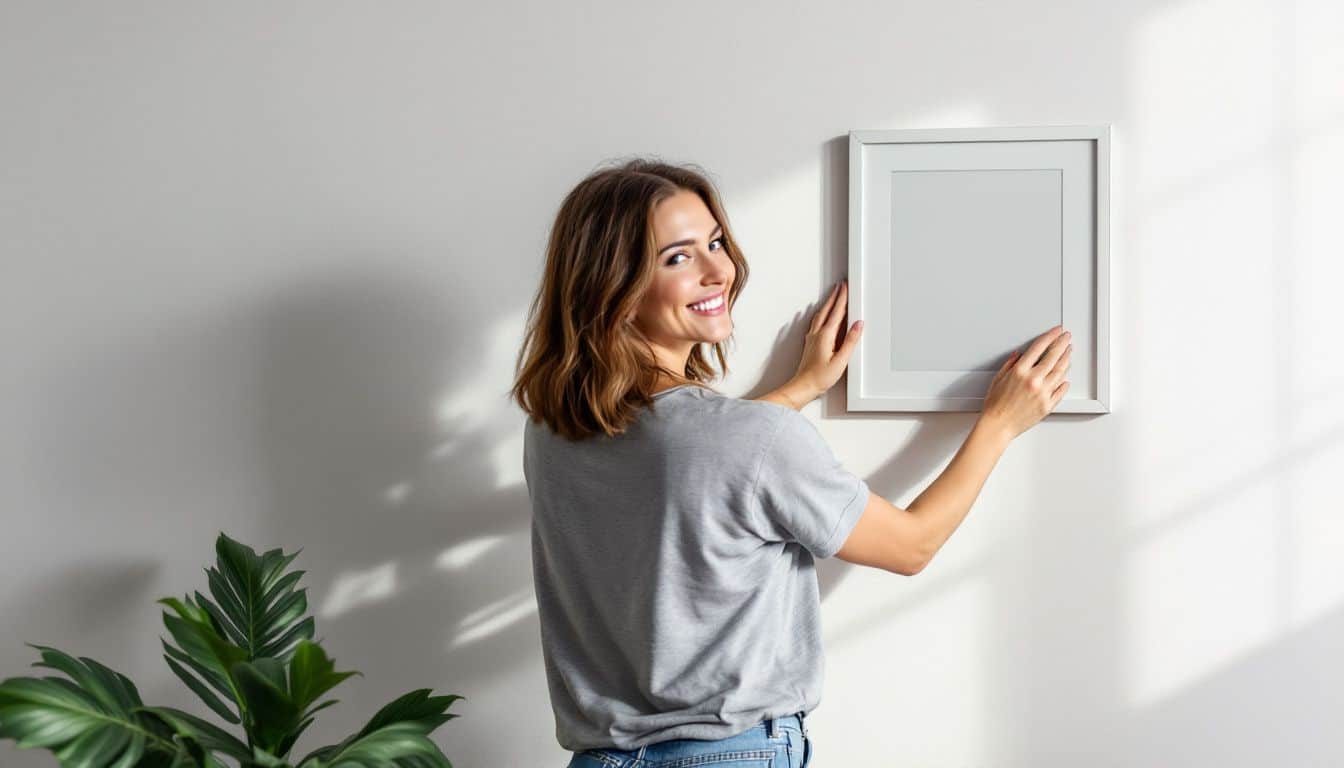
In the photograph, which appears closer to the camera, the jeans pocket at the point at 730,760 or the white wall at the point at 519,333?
the jeans pocket at the point at 730,760

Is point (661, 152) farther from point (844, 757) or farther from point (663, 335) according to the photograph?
point (844, 757)

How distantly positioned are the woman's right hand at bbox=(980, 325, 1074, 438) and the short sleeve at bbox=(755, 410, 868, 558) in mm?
373

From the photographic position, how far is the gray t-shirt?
132 cm

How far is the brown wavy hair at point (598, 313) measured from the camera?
1.38m

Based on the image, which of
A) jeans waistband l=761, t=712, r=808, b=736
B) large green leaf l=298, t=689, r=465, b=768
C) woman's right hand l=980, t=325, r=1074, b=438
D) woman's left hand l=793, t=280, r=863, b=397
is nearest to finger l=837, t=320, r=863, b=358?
woman's left hand l=793, t=280, r=863, b=397

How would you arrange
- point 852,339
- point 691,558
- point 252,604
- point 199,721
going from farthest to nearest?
1. point 852,339
2. point 252,604
3. point 199,721
4. point 691,558

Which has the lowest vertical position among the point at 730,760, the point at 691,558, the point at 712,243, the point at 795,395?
the point at 730,760

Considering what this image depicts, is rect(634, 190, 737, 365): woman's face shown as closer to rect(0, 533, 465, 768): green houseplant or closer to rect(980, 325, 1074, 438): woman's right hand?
rect(980, 325, 1074, 438): woman's right hand

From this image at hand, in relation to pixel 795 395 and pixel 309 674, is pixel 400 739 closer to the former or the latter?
pixel 309 674

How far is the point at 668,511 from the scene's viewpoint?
1.32 m

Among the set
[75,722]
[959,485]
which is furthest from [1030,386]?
[75,722]

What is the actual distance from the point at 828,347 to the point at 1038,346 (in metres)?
0.31

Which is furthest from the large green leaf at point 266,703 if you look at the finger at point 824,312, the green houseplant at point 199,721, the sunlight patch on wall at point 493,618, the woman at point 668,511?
the finger at point 824,312

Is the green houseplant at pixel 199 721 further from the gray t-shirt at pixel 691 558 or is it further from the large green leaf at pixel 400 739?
the gray t-shirt at pixel 691 558
